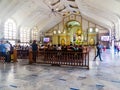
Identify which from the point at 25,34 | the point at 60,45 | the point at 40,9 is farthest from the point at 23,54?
the point at 25,34

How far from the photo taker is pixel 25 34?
27422 millimetres

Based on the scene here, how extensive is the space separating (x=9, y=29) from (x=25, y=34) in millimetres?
4475

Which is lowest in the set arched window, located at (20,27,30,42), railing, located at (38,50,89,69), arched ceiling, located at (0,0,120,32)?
railing, located at (38,50,89,69)

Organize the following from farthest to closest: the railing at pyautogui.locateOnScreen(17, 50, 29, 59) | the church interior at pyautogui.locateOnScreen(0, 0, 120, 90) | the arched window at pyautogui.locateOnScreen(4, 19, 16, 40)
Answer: the arched window at pyautogui.locateOnScreen(4, 19, 16, 40) < the railing at pyautogui.locateOnScreen(17, 50, 29, 59) < the church interior at pyautogui.locateOnScreen(0, 0, 120, 90)

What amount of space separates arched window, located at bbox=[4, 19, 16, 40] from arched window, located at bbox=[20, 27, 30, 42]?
189 cm

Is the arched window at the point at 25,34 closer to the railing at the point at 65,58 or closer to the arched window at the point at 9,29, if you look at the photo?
the arched window at the point at 9,29

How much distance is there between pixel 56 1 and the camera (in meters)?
21.8

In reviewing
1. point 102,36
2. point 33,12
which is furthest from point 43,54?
point 102,36

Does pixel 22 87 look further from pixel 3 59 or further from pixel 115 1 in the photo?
pixel 115 1

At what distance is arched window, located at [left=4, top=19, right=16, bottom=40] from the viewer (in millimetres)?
22562

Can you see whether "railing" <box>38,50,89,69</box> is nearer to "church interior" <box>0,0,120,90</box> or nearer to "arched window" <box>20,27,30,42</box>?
"church interior" <box>0,0,120,90</box>

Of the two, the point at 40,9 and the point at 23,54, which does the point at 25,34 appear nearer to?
the point at 40,9

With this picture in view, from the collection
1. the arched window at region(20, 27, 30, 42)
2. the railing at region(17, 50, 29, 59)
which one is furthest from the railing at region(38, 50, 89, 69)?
the arched window at region(20, 27, 30, 42)

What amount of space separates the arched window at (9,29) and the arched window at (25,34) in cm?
189
